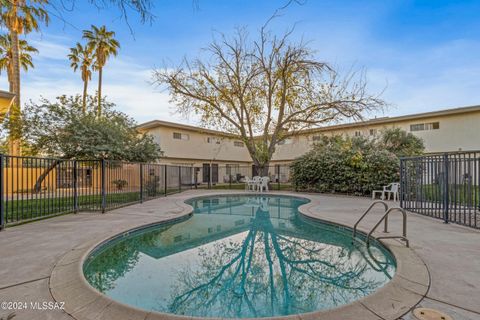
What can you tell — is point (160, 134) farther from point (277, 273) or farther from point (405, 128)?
point (405, 128)

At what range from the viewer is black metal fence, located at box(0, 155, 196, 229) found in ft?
19.4

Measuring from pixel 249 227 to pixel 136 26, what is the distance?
555 centimetres

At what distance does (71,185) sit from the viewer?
7340 mm

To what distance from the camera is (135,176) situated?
381 inches

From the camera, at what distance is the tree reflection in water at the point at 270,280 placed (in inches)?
116

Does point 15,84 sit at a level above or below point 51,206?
above

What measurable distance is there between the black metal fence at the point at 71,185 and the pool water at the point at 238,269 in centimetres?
281

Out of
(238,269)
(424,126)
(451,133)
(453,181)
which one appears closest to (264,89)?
(453,181)

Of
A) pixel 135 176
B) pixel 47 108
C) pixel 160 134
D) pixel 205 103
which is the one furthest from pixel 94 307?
pixel 160 134

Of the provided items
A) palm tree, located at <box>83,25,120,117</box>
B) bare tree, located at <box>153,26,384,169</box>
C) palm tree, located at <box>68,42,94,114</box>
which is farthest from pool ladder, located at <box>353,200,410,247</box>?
palm tree, located at <box>68,42,94,114</box>

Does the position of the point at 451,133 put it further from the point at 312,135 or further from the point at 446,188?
the point at 446,188

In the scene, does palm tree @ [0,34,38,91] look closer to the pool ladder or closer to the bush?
the bush

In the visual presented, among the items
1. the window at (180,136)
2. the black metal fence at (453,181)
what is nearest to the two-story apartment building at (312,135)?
the window at (180,136)

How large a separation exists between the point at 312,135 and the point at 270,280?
1591 centimetres
